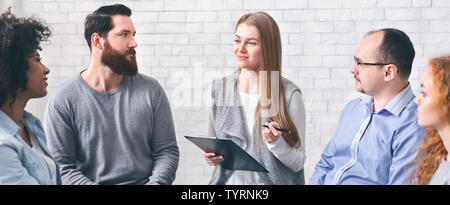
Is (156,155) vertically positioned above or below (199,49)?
below

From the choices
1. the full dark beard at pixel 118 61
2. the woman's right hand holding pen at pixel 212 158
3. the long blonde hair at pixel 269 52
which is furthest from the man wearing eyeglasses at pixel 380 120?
the full dark beard at pixel 118 61

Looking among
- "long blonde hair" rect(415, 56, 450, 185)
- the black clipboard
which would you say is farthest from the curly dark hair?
"long blonde hair" rect(415, 56, 450, 185)

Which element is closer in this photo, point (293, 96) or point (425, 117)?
point (425, 117)

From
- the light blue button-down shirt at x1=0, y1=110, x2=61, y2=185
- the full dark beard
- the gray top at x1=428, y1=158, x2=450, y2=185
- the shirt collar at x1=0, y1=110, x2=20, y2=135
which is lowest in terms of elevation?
the gray top at x1=428, y1=158, x2=450, y2=185

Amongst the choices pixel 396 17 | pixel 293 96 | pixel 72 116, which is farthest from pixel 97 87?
pixel 396 17

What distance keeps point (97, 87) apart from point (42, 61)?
288 mm

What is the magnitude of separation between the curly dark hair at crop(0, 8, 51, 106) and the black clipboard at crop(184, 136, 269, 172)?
81cm

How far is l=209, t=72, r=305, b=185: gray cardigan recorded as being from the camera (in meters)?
2.60

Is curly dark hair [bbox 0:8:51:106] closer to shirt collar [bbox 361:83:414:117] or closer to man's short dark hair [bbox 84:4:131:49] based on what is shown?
man's short dark hair [bbox 84:4:131:49]

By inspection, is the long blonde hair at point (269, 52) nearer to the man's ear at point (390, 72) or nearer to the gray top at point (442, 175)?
the man's ear at point (390, 72)

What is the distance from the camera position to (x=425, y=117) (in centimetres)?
237
